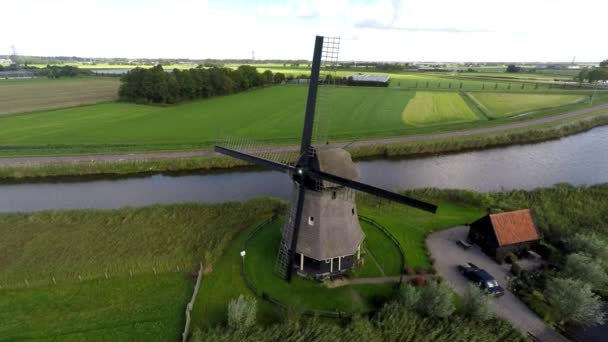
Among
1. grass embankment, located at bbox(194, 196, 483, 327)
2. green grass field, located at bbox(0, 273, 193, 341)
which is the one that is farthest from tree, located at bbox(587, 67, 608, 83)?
green grass field, located at bbox(0, 273, 193, 341)

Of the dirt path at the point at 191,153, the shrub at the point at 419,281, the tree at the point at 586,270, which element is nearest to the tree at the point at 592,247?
the tree at the point at 586,270

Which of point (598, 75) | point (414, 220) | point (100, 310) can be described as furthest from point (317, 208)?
point (598, 75)

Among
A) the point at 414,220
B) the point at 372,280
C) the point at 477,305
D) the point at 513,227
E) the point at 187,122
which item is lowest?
the point at 372,280

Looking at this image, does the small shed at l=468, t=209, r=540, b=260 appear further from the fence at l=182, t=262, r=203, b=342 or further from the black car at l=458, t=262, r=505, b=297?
the fence at l=182, t=262, r=203, b=342

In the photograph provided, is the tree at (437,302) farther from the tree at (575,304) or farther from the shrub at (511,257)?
the shrub at (511,257)

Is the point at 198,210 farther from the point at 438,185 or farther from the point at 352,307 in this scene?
the point at 438,185

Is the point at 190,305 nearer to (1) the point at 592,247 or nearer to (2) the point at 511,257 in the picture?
(2) the point at 511,257

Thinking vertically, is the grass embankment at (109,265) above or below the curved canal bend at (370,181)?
below
